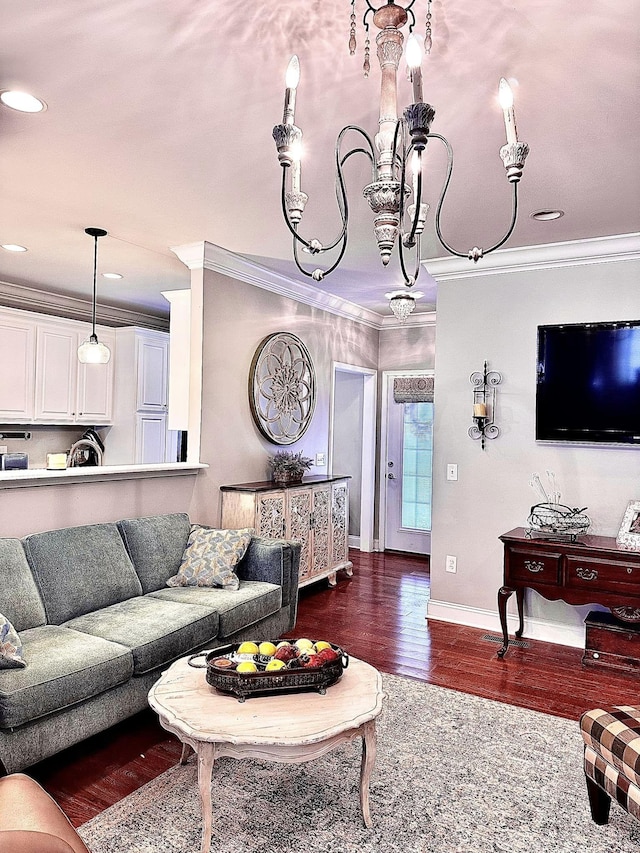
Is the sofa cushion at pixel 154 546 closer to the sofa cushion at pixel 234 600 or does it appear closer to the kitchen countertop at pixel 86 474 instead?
the sofa cushion at pixel 234 600

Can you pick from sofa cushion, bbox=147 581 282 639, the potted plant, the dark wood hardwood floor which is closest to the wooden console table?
the dark wood hardwood floor

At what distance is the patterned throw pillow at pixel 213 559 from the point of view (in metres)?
3.69

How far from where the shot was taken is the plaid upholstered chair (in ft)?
6.45

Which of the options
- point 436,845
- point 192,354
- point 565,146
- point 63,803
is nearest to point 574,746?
point 436,845

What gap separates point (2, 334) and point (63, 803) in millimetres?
4192

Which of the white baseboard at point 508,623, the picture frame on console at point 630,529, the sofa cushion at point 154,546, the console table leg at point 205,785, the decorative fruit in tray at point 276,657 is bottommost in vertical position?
the white baseboard at point 508,623

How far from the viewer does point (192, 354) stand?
4.40 m

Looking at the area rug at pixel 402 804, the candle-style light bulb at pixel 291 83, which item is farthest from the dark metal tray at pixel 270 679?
the candle-style light bulb at pixel 291 83

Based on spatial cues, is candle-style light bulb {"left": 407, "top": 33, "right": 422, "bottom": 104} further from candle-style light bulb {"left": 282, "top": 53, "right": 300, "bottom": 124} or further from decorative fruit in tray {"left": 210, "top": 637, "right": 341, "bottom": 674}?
decorative fruit in tray {"left": 210, "top": 637, "right": 341, "bottom": 674}

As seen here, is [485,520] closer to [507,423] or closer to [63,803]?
[507,423]

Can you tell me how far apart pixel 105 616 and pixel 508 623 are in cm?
271

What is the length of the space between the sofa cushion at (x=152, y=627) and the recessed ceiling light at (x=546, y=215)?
2.85 metres

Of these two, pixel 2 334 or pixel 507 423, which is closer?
pixel 507 423

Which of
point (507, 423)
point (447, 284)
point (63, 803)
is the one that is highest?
point (447, 284)
